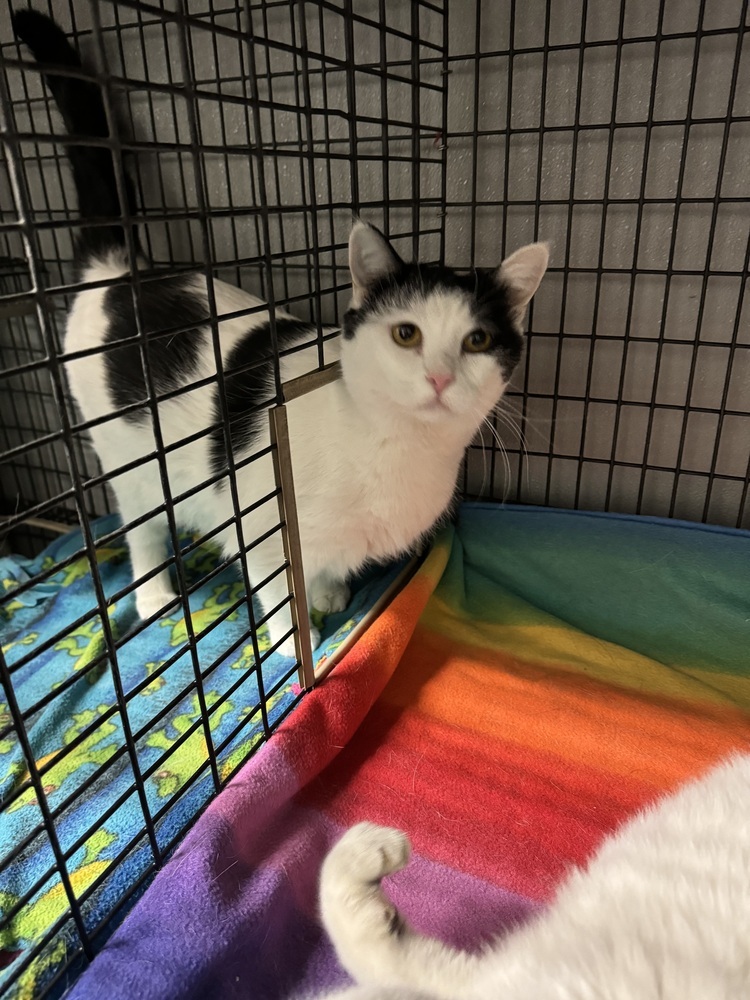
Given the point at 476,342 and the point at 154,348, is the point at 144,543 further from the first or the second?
the point at 476,342

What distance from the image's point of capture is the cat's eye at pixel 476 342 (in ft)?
3.79

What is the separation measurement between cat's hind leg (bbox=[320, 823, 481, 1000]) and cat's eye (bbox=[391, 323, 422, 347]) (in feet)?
2.44

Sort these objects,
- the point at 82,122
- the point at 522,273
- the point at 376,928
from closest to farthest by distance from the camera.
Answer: the point at 376,928 < the point at 522,273 < the point at 82,122

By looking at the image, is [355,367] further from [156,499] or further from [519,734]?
[519,734]

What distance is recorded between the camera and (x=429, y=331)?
1.13 m

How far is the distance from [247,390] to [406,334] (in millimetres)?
334

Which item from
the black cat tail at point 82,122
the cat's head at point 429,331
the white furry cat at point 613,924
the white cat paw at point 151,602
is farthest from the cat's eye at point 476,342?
the white cat paw at point 151,602

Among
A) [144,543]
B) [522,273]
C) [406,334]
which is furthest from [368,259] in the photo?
[144,543]

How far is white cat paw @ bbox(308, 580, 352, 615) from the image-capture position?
1502mm

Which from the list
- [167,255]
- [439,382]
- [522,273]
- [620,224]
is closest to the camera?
[439,382]

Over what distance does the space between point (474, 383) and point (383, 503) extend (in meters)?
0.28

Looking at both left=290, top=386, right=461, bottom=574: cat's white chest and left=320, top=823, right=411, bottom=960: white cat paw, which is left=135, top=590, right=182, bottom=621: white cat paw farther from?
left=320, top=823, right=411, bottom=960: white cat paw

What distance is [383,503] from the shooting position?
1.25 meters

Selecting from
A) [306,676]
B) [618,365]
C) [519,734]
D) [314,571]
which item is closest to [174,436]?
[314,571]
